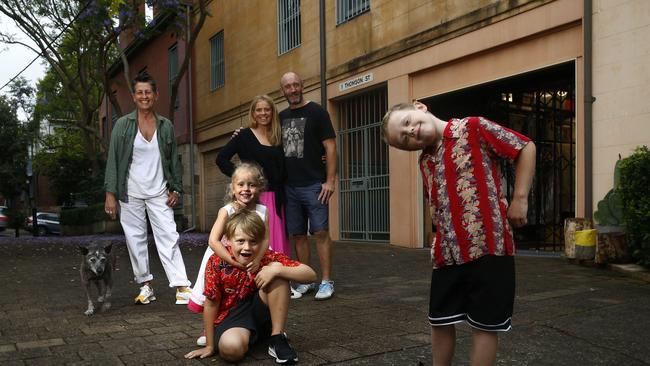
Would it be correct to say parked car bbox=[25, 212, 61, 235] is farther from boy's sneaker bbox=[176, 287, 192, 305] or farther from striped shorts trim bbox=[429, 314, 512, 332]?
striped shorts trim bbox=[429, 314, 512, 332]

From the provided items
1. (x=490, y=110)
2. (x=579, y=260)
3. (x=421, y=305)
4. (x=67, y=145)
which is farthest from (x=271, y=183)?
(x=67, y=145)

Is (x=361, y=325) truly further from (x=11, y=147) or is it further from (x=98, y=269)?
(x=11, y=147)

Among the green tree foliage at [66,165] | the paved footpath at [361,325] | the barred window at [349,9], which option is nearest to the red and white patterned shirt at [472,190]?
the paved footpath at [361,325]

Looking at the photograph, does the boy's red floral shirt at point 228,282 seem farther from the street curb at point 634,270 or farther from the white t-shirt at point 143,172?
the street curb at point 634,270

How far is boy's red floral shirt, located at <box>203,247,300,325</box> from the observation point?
11.5 feet

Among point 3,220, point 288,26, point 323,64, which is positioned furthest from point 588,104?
point 3,220

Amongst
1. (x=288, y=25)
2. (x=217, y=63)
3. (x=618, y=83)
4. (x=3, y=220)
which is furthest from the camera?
(x=3, y=220)

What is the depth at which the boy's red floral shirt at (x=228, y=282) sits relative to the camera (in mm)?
3492

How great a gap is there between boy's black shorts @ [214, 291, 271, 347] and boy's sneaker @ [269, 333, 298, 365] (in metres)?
0.20

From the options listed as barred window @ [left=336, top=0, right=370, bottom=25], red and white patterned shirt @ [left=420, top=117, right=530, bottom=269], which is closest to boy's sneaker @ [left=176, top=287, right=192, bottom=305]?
red and white patterned shirt @ [left=420, top=117, right=530, bottom=269]

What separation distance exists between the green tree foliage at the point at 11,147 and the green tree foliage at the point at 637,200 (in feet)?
131

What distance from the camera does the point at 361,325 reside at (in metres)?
4.18

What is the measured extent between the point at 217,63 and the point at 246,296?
15609 millimetres

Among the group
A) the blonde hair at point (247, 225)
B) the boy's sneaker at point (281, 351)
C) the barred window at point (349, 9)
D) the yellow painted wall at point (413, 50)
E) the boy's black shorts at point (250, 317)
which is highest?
the barred window at point (349, 9)
